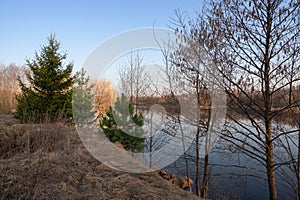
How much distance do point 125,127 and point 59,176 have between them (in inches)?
116

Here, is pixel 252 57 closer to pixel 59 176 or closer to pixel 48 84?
pixel 59 176

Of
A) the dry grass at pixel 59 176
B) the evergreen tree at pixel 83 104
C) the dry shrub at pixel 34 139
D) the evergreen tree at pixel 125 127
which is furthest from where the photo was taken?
the evergreen tree at pixel 83 104

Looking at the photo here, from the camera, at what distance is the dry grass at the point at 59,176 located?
2578mm

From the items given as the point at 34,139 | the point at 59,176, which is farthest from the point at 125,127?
the point at 59,176

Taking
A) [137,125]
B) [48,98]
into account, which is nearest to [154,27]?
[137,125]

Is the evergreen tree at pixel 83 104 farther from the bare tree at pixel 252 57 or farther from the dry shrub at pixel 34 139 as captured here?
the bare tree at pixel 252 57

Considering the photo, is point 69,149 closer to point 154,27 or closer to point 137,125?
point 137,125

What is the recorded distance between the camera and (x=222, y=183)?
4805 mm

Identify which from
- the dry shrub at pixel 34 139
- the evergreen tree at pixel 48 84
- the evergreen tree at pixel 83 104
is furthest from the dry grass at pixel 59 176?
the evergreen tree at pixel 48 84

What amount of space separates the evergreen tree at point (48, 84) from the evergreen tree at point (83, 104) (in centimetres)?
69

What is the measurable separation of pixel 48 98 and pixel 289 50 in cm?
865

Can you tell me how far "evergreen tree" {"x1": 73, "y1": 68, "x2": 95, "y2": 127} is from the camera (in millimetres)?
7371

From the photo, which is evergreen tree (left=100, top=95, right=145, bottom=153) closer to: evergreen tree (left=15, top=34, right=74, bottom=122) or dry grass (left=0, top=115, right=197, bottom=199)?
dry grass (left=0, top=115, right=197, bottom=199)

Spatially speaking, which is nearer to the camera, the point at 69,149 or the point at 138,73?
the point at 69,149
